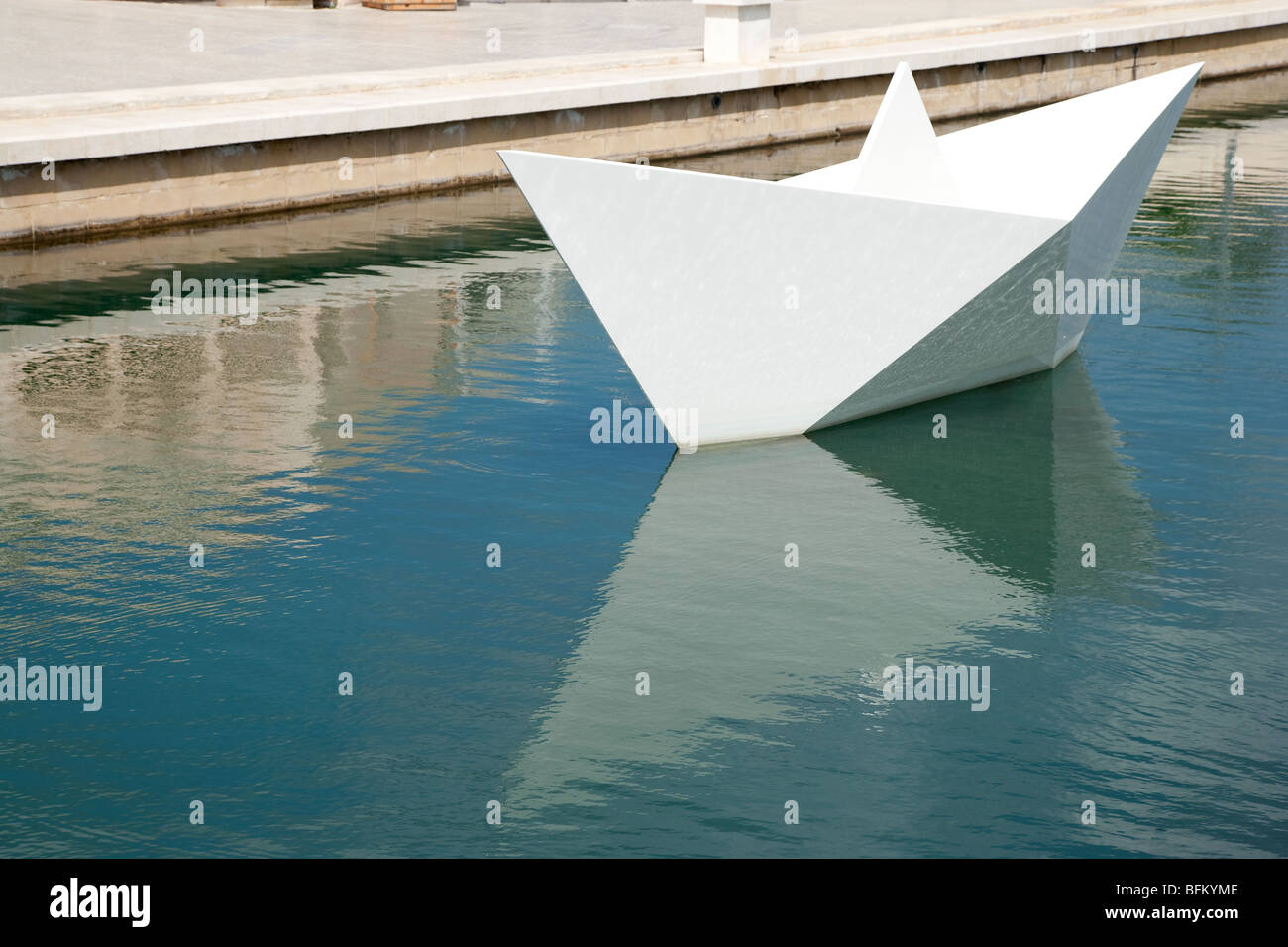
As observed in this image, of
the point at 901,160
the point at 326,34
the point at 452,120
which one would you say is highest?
the point at 326,34

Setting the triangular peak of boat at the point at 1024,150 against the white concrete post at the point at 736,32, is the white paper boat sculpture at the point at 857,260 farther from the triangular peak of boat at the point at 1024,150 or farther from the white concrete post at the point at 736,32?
the white concrete post at the point at 736,32

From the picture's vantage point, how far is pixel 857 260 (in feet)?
37.9

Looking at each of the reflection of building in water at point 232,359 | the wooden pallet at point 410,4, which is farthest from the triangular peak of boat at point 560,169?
the wooden pallet at point 410,4

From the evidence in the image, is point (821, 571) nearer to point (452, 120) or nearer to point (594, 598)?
point (594, 598)

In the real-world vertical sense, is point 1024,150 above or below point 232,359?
above

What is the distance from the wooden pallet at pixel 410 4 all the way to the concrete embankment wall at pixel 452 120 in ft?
23.8

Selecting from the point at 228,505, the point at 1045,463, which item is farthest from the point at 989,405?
the point at 228,505

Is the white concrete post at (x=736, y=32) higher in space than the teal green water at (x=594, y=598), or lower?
higher

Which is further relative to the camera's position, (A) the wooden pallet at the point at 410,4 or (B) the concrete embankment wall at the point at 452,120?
(A) the wooden pallet at the point at 410,4

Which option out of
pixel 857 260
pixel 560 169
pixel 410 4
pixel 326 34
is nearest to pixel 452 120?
pixel 326 34

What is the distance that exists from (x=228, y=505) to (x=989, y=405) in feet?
19.9

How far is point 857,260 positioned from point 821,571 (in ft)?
8.65

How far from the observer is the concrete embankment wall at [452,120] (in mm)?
18141

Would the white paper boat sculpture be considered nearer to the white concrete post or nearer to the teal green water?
the teal green water
